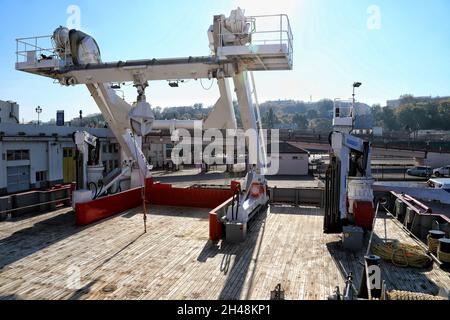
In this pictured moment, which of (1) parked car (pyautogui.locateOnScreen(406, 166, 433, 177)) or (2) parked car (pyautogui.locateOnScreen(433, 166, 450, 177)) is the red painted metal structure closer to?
(1) parked car (pyautogui.locateOnScreen(406, 166, 433, 177))

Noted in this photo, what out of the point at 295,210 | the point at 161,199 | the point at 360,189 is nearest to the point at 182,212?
the point at 161,199

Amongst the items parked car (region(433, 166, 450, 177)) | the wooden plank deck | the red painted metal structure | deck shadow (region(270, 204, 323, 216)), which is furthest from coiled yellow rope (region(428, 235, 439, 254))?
parked car (region(433, 166, 450, 177))

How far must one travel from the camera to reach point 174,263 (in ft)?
29.1

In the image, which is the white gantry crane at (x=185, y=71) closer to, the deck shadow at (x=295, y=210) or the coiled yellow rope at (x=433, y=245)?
the deck shadow at (x=295, y=210)

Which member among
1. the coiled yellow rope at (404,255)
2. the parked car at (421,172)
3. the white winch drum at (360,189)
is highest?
the white winch drum at (360,189)

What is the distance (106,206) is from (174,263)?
6.03 meters

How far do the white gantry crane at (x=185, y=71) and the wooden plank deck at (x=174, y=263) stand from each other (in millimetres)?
1617

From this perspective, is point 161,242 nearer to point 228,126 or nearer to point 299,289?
point 299,289

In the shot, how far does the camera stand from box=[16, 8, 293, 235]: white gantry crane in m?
12.4

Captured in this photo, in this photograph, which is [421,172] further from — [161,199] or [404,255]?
[404,255]

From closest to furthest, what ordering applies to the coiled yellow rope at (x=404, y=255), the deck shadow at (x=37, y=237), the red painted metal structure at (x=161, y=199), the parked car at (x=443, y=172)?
the coiled yellow rope at (x=404, y=255) → the deck shadow at (x=37, y=237) → the red painted metal structure at (x=161, y=199) → the parked car at (x=443, y=172)

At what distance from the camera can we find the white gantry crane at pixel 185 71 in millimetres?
12414

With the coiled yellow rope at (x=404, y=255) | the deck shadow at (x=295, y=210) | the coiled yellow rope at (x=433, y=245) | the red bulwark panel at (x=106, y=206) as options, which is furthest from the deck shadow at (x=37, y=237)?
the coiled yellow rope at (x=433, y=245)
